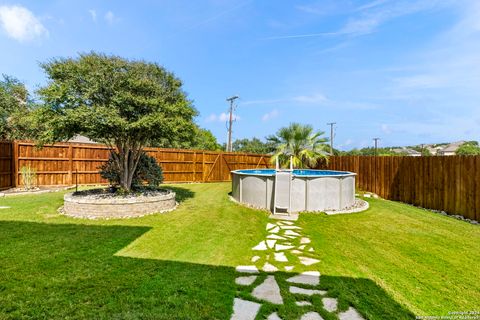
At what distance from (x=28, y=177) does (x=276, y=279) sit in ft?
37.3

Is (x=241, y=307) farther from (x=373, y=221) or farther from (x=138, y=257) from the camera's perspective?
(x=373, y=221)

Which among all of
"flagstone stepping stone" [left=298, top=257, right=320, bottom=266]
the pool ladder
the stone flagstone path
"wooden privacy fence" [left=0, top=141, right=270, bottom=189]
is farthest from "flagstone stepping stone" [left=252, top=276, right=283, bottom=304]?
"wooden privacy fence" [left=0, top=141, right=270, bottom=189]

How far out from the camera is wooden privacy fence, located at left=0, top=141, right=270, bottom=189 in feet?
33.7

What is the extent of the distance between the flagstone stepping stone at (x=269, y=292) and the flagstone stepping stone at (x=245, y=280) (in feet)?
0.49

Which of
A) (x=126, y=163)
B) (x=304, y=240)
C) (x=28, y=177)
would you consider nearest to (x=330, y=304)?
(x=304, y=240)

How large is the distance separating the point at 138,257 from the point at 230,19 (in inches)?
441

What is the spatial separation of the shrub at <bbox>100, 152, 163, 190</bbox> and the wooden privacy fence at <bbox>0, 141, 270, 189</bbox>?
→ 5.44ft

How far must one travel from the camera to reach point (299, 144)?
13.3m

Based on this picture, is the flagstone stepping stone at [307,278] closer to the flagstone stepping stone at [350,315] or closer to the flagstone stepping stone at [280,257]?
the flagstone stepping stone at [280,257]

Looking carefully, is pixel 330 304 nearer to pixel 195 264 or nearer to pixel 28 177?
pixel 195 264

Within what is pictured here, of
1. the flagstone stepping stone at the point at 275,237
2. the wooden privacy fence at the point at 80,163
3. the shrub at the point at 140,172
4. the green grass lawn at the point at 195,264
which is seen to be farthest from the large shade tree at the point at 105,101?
the flagstone stepping stone at the point at 275,237

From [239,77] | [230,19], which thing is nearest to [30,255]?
[230,19]

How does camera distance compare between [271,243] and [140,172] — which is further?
[140,172]

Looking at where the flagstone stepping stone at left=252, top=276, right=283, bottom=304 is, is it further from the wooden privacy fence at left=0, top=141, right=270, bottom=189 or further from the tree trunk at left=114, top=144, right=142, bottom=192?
the wooden privacy fence at left=0, top=141, right=270, bottom=189
